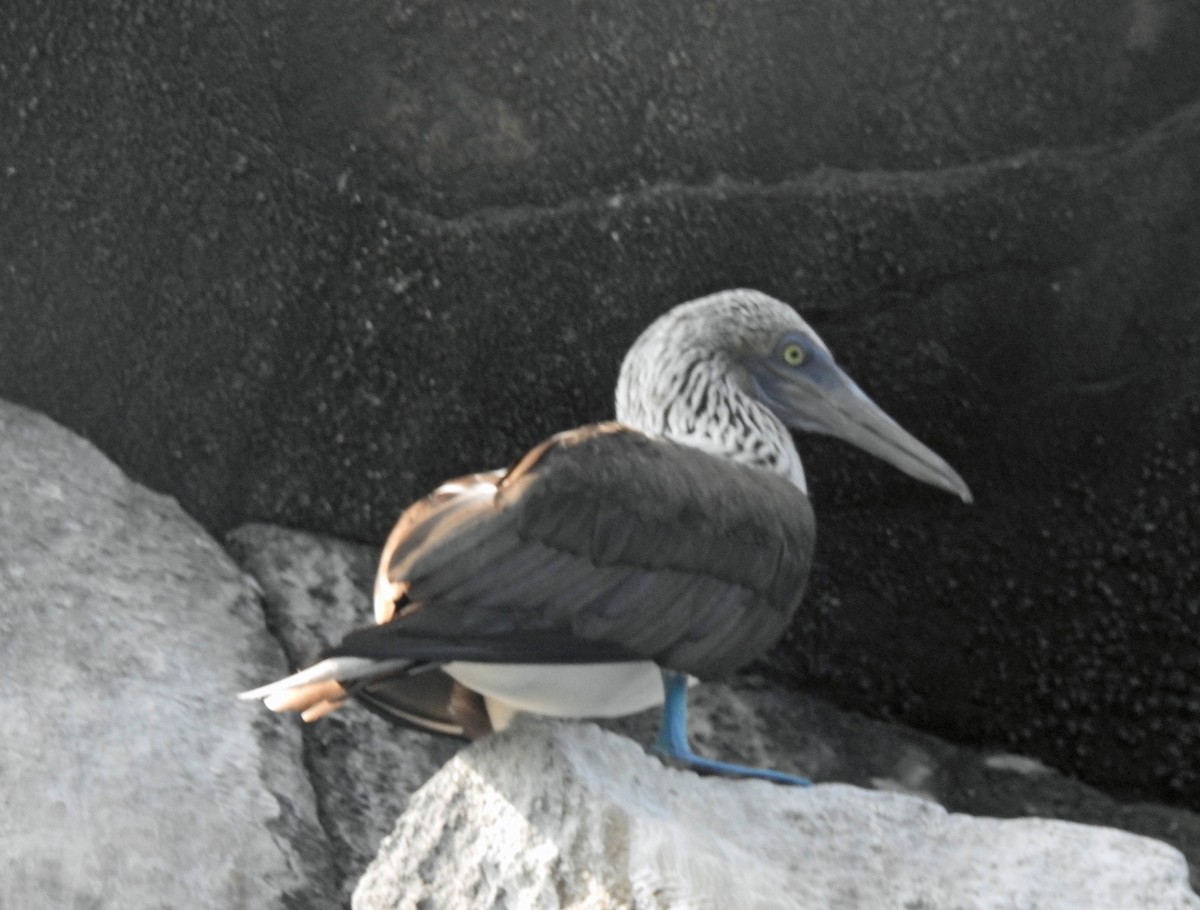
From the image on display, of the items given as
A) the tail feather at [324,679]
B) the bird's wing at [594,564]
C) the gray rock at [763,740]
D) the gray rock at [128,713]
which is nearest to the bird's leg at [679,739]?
the bird's wing at [594,564]

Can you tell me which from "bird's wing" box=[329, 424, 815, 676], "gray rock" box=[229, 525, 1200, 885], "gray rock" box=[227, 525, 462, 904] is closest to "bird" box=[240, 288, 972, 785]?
"bird's wing" box=[329, 424, 815, 676]

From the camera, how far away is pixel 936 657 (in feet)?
16.8

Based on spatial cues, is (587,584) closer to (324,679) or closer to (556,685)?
(556,685)

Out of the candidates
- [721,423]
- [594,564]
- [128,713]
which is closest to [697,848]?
[594,564]

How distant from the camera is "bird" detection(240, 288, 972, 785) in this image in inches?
125

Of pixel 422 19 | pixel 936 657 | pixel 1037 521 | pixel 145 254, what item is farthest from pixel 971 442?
pixel 145 254

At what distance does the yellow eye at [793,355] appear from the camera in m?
4.17

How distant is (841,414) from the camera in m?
4.26

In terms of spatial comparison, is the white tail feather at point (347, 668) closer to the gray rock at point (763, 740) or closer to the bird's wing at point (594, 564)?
the bird's wing at point (594, 564)

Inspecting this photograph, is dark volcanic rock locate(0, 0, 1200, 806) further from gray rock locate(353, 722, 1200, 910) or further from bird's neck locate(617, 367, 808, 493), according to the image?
gray rock locate(353, 722, 1200, 910)

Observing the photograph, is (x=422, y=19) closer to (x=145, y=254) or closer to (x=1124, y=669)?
(x=145, y=254)

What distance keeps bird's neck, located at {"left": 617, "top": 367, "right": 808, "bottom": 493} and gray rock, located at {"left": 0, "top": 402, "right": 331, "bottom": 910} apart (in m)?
1.11

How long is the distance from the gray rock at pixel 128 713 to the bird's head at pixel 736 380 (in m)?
1.09

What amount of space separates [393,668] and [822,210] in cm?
212
